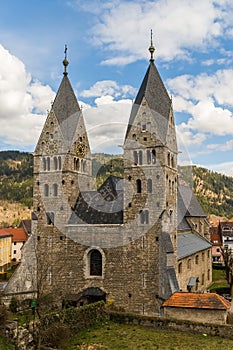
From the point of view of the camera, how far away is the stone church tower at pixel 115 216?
35.3 meters

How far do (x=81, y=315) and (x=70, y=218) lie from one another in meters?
12.5

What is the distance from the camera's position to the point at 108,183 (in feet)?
132

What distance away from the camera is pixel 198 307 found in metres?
29.1

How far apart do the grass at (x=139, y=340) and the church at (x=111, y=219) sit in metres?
5.71

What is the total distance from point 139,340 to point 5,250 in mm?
60615

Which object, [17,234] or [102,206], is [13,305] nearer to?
[102,206]

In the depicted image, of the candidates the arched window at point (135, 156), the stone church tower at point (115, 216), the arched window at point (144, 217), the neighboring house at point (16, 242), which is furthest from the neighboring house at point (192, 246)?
the neighboring house at point (16, 242)

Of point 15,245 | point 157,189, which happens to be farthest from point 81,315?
point 15,245

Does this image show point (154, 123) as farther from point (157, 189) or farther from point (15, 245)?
point (15, 245)

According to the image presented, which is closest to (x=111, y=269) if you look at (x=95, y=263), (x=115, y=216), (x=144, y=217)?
(x=95, y=263)

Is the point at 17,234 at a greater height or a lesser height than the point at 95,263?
greater

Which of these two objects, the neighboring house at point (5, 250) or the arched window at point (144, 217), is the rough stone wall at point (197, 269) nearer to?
the arched window at point (144, 217)

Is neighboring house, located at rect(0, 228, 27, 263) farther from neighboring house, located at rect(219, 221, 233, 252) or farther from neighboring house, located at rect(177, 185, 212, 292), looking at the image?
neighboring house, located at rect(219, 221, 233, 252)

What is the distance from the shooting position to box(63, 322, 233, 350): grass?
81.8 ft
